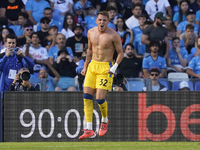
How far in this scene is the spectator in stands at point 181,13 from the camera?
14.5m

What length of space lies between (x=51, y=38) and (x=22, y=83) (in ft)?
14.6

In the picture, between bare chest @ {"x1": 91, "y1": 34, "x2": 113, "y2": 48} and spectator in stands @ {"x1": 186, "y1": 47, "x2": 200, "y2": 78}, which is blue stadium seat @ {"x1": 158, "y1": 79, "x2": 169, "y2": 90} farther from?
spectator in stands @ {"x1": 186, "y1": 47, "x2": 200, "y2": 78}

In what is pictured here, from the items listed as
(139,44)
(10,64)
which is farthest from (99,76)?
(139,44)

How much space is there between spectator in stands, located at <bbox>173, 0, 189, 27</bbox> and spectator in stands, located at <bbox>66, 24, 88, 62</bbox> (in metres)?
3.51

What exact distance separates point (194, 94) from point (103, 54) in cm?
247

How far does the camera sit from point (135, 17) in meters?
14.2

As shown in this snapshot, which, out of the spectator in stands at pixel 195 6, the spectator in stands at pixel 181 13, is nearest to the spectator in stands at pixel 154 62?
the spectator in stands at pixel 181 13

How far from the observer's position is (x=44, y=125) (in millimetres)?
8844

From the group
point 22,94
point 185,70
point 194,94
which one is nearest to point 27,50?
point 22,94

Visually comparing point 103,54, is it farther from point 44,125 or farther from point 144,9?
point 144,9

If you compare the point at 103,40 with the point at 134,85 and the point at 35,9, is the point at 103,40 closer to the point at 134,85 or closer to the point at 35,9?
the point at 134,85

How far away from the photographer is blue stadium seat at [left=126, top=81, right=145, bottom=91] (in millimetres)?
9266
